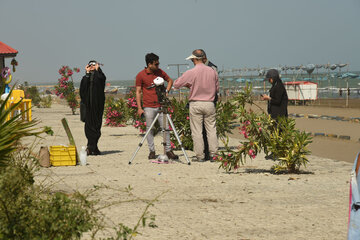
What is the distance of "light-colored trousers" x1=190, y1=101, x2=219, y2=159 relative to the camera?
39.8 feet

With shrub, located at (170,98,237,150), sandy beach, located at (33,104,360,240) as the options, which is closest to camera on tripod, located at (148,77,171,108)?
sandy beach, located at (33,104,360,240)

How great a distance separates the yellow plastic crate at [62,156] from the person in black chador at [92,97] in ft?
4.84

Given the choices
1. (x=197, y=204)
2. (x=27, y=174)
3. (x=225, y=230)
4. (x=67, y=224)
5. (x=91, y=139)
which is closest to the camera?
(x=67, y=224)

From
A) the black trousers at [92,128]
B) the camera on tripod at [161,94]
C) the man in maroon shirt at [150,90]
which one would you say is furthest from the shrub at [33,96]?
the camera on tripod at [161,94]

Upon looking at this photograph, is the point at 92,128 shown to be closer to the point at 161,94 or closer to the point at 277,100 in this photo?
the point at 161,94

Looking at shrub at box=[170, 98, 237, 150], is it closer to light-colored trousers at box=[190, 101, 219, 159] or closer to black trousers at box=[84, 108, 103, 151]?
black trousers at box=[84, 108, 103, 151]

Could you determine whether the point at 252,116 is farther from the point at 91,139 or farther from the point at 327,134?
the point at 327,134

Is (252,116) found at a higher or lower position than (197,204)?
higher

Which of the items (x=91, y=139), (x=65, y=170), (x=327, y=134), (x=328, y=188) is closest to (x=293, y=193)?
(x=328, y=188)

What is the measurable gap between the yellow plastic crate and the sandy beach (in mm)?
272

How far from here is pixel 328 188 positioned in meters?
9.24

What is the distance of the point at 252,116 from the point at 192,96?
1.51 meters

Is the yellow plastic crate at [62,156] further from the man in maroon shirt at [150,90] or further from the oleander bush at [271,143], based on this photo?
the oleander bush at [271,143]

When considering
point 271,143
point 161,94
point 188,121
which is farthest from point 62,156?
point 271,143
